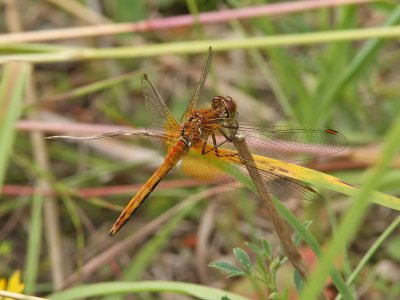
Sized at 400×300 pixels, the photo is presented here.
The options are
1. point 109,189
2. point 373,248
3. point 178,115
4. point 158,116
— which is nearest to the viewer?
point 373,248

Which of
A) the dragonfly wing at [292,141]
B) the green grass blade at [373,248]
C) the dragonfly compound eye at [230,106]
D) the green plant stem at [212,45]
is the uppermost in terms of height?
the green plant stem at [212,45]

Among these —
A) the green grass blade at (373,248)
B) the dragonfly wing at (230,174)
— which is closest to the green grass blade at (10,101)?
the dragonfly wing at (230,174)

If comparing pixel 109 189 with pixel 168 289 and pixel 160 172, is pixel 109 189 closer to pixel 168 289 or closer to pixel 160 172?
pixel 160 172

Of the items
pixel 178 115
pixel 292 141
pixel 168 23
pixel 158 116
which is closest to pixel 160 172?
pixel 158 116

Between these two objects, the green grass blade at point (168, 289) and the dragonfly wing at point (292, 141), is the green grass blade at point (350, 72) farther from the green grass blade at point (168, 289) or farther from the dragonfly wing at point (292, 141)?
the green grass blade at point (168, 289)

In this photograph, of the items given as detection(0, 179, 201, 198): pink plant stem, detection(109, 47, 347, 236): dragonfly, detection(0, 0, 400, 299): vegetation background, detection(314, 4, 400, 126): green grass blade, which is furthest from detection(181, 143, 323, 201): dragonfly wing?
detection(0, 179, 201, 198): pink plant stem

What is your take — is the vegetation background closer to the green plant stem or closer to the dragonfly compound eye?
the green plant stem
